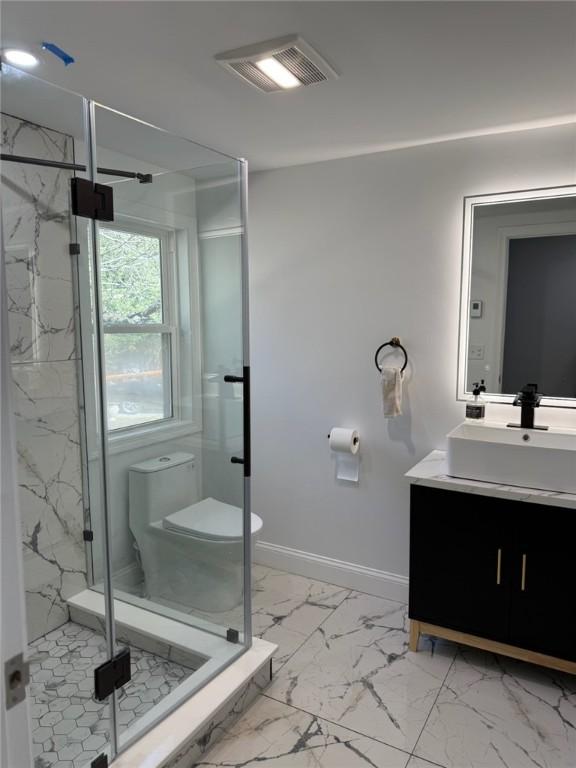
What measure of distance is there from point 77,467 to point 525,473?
2.05 metres

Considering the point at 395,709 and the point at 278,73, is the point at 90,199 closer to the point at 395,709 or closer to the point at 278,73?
the point at 278,73

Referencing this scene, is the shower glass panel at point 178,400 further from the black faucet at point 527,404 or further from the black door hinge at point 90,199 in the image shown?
the black faucet at point 527,404

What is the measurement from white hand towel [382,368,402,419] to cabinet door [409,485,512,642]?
0.50 metres

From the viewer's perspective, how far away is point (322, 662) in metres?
2.48

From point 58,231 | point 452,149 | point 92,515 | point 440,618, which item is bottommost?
point 440,618

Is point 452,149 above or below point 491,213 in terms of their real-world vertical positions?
above

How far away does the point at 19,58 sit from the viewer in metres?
1.81

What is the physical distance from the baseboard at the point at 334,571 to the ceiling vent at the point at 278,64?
2484 millimetres

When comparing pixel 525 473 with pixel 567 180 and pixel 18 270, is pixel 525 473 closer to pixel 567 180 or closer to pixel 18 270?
pixel 567 180

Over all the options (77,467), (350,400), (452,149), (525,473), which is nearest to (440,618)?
(525,473)

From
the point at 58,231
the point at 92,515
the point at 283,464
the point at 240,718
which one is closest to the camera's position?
the point at 240,718

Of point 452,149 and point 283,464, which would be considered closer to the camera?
point 452,149

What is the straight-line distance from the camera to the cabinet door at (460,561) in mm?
2289

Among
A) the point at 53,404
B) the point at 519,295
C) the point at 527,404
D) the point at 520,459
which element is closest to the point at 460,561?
the point at 520,459
